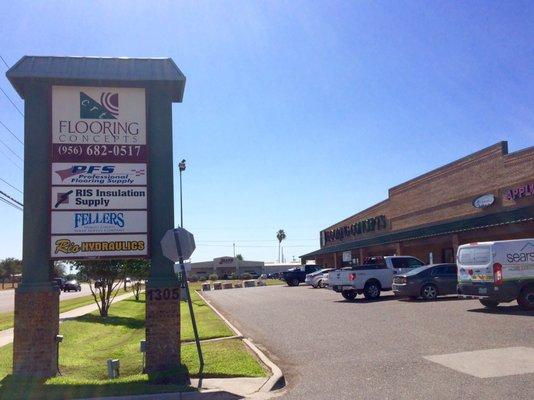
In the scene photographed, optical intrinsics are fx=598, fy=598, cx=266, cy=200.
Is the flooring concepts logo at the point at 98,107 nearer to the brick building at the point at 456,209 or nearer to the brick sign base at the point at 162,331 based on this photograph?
the brick sign base at the point at 162,331

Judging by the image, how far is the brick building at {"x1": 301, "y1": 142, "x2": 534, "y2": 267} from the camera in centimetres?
2826

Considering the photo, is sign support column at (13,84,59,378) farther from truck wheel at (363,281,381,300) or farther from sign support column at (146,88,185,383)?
truck wheel at (363,281,381,300)

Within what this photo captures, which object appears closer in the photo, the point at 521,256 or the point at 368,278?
the point at 521,256

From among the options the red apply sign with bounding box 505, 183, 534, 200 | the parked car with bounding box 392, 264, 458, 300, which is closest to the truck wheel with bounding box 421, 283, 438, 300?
the parked car with bounding box 392, 264, 458, 300

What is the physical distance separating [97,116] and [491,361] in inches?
331

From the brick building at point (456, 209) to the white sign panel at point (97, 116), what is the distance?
19.7 meters

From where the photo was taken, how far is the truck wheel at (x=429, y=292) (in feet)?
74.9

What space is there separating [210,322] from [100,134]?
908cm

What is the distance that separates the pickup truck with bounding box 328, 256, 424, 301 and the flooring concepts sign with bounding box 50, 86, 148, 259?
50.2 feet

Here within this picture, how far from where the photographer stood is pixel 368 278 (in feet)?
83.2

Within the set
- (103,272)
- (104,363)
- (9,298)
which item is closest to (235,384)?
(104,363)

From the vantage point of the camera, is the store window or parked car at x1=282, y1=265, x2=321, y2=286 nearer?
the store window

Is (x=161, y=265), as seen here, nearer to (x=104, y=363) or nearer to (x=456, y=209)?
(x=104, y=363)

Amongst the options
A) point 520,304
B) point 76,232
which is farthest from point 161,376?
point 520,304
